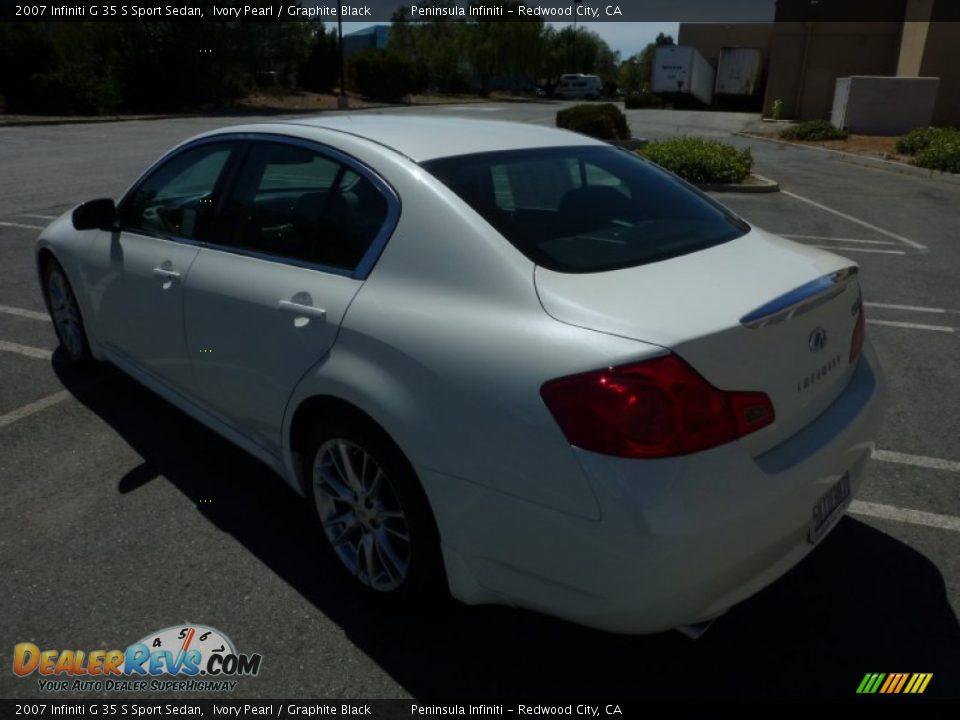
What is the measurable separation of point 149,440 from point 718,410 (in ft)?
10.2

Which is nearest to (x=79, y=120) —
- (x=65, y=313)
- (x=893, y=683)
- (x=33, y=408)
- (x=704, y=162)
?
(x=704, y=162)

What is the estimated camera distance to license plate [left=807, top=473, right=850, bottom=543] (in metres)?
2.30

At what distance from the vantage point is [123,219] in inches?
155

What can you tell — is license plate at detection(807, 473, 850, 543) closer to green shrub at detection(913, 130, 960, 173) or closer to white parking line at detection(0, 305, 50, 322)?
white parking line at detection(0, 305, 50, 322)

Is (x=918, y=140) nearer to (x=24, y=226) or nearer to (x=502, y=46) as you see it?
(x=24, y=226)

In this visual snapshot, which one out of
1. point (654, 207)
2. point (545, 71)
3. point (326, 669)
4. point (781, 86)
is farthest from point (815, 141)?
point (545, 71)

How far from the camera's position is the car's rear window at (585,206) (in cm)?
248

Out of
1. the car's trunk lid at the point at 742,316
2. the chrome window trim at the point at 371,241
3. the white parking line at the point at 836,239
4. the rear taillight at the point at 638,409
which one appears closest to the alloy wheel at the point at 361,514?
the chrome window trim at the point at 371,241

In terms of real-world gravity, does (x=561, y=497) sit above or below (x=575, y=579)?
above

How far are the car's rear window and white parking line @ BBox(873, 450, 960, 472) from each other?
154cm

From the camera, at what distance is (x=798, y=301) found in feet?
7.38

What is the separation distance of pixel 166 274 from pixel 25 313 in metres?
3.50

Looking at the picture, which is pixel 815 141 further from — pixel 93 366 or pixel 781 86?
pixel 93 366

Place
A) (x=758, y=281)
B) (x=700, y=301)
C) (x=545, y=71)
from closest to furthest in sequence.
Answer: (x=700, y=301), (x=758, y=281), (x=545, y=71)
